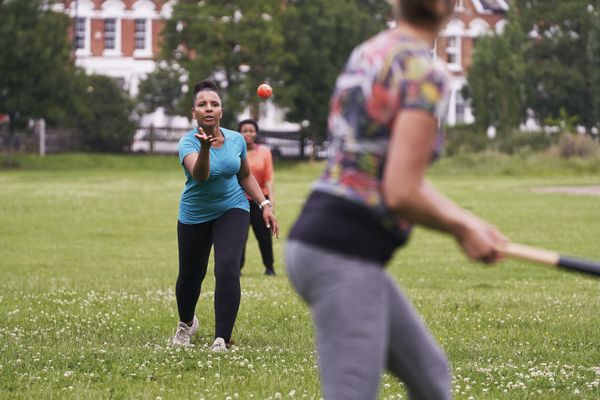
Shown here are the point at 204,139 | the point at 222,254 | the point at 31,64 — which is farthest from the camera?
the point at 31,64

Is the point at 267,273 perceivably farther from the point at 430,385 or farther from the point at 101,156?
the point at 101,156

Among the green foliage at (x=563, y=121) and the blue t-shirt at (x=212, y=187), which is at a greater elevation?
the blue t-shirt at (x=212, y=187)

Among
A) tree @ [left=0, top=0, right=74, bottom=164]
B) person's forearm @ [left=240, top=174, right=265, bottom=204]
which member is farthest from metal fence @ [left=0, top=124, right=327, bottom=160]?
person's forearm @ [left=240, top=174, right=265, bottom=204]

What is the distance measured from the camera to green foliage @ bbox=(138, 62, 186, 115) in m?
67.1

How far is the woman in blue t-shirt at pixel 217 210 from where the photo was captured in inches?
360

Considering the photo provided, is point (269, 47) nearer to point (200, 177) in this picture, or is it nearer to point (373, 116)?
point (200, 177)

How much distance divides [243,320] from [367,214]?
7067 millimetres

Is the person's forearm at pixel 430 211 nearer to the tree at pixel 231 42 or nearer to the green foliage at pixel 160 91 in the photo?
the tree at pixel 231 42

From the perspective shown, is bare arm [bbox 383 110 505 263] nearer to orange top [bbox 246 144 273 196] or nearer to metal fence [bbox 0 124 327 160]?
orange top [bbox 246 144 273 196]

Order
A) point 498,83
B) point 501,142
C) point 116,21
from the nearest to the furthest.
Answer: point 501,142, point 498,83, point 116,21

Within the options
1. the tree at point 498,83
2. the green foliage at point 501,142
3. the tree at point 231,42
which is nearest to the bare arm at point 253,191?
the green foliage at point 501,142

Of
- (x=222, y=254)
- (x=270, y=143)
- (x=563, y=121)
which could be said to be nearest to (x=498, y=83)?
(x=563, y=121)

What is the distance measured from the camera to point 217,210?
30.2 feet

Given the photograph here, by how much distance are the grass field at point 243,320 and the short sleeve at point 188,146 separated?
1434 millimetres
